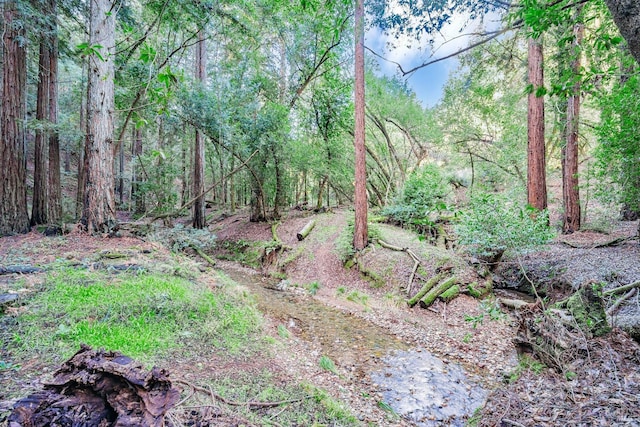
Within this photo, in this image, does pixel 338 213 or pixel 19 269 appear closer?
pixel 19 269

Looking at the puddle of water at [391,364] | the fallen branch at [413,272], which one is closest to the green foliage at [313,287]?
the puddle of water at [391,364]

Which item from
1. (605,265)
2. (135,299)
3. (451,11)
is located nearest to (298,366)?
(135,299)

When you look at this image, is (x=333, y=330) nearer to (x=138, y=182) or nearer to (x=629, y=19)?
(x=629, y=19)

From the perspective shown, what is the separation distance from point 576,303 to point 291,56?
12.2 metres

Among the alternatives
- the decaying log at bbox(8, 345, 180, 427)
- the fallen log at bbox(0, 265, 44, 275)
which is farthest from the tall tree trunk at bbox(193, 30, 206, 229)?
the decaying log at bbox(8, 345, 180, 427)

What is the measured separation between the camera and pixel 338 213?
1364 centimetres

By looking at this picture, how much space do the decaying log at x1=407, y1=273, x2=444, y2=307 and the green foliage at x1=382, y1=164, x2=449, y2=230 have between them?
3.20m

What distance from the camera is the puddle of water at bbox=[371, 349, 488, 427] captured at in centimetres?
346

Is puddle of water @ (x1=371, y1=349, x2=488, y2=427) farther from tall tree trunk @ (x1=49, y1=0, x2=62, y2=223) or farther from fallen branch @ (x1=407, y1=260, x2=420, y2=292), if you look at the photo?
tall tree trunk @ (x1=49, y1=0, x2=62, y2=223)

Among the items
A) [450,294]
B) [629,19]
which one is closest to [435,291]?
[450,294]

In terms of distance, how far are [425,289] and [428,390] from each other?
3.20 m

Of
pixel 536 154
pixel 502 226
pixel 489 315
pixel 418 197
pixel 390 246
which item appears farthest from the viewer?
pixel 418 197

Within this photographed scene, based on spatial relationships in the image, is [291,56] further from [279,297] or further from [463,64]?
[279,297]

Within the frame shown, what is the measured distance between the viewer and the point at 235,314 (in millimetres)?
4461
